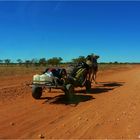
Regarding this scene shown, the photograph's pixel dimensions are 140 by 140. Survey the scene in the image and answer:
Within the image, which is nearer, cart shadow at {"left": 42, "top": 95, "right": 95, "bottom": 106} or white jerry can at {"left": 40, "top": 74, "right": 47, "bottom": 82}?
cart shadow at {"left": 42, "top": 95, "right": 95, "bottom": 106}

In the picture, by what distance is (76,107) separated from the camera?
10773 mm

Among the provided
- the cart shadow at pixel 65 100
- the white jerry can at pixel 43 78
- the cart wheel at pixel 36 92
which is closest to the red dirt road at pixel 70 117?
the cart shadow at pixel 65 100

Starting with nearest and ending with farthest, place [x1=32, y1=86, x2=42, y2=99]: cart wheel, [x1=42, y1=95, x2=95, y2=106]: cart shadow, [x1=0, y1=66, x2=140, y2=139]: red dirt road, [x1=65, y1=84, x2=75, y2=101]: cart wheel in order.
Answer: [x1=0, y1=66, x2=140, y2=139]: red dirt road, [x1=42, y1=95, x2=95, y2=106]: cart shadow, [x1=65, y1=84, x2=75, y2=101]: cart wheel, [x1=32, y1=86, x2=42, y2=99]: cart wheel

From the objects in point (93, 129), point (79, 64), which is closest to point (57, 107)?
point (93, 129)

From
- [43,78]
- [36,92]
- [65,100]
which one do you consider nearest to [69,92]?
[65,100]

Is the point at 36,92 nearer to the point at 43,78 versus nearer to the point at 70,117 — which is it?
the point at 43,78

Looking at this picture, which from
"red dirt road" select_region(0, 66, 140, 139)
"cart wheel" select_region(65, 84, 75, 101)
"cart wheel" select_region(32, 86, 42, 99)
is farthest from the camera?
"cart wheel" select_region(32, 86, 42, 99)

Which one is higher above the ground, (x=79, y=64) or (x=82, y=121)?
(x=79, y=64)

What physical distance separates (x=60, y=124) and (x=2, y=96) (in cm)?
574

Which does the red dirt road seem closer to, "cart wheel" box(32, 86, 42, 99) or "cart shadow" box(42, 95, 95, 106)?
"cart shadow" box(42, 95, 95, 106)

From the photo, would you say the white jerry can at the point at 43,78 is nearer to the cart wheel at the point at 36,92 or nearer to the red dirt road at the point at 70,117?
the cart wheel at the point at 36,92

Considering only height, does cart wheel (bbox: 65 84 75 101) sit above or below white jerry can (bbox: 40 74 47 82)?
below

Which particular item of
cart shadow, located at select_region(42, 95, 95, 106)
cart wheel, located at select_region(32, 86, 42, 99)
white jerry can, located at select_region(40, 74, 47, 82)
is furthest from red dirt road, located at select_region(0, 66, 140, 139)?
white jerry can, located at select_region(40, 74, 47, 82)

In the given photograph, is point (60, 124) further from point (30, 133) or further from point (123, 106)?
point (123, 106)
